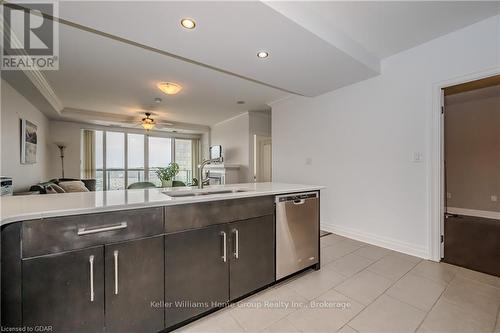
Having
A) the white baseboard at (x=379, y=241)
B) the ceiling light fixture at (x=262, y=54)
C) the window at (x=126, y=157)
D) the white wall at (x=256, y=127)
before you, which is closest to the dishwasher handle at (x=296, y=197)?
the white baseboard at (x=379, y=241)

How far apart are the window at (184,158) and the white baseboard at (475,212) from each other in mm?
7354

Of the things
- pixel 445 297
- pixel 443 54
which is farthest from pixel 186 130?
pixel 445 297

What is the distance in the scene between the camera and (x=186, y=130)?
7.30 metres

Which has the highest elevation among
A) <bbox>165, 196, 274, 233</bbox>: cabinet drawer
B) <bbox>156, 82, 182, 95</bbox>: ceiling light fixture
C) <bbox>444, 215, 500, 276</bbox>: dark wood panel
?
<bbox>156, 82, 182, 95</bbox>: ceiling light fixture

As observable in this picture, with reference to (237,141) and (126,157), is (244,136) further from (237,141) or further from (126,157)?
(126,157)

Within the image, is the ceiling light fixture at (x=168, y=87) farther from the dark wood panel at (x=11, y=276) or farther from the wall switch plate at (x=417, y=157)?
the wall switch plate at (x=417, y=157)

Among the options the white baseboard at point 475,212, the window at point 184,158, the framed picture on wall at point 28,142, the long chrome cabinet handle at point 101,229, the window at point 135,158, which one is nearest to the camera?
the long chrome cabinet handle at point 101,229

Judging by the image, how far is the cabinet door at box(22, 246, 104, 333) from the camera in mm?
1018

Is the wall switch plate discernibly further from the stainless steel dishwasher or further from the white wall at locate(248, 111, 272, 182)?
the white wall at locate(248, 111, 272, 182)

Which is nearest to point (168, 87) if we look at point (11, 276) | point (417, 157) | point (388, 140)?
point (11, 276)

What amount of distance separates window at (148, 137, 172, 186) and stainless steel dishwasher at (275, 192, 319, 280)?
616cm

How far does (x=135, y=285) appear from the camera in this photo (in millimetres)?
1267

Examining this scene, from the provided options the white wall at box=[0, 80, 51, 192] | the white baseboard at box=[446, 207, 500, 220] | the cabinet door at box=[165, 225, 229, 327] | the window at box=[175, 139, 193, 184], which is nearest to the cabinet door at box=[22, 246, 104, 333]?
the cabinet door at box=[165, 225, 229, 327]

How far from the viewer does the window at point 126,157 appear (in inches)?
249
